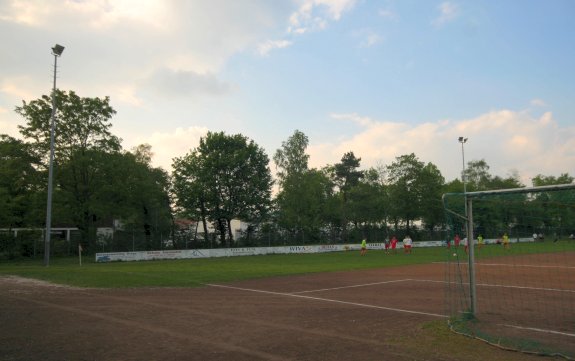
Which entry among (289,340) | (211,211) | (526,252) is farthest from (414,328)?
(211,211)

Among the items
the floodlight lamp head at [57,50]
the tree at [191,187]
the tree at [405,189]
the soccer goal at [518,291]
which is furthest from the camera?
the tree at [405,189]

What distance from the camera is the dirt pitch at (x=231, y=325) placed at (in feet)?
25.4

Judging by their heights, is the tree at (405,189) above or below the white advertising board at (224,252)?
above

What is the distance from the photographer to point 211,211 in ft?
182

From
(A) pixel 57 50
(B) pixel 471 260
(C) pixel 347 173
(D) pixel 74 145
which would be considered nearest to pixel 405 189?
(C) pixel 347 173

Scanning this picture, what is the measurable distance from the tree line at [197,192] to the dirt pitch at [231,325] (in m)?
6.70

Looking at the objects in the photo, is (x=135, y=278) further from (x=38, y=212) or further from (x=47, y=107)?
→ (x=47, y=107)

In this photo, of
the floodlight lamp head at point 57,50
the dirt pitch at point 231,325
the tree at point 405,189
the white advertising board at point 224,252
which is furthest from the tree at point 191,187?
the dirt pitch at point 231,325

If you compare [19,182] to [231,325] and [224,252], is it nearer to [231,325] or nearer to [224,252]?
[224,252]

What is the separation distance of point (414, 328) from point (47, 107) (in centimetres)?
4060

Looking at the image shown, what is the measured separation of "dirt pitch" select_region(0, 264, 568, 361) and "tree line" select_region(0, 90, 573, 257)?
670 cm

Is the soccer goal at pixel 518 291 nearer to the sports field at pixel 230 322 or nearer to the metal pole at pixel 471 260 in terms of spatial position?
the metal pole at pixel 471 260

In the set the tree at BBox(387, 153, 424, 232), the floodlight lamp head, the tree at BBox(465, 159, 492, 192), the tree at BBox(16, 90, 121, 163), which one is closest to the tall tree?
the tree at BBox(16, 90, 121, 163)

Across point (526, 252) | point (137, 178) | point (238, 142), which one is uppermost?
point (238, 142)
